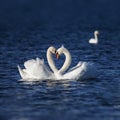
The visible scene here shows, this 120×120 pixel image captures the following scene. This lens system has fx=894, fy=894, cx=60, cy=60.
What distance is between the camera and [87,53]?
143 feet

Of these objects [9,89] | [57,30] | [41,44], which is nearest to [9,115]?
[9,89]

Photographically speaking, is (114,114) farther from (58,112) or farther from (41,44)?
(41,44)

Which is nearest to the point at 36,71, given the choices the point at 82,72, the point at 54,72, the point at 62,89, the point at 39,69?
the point at 39,69

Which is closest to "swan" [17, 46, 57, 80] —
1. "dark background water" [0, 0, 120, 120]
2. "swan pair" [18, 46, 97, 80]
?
"swan pair" [18, 46, 97, 80]

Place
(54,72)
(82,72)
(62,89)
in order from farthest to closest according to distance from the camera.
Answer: (54,72) → (82,72) → (62,89)

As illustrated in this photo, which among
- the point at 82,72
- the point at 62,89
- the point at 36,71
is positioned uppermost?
the point at 36,71

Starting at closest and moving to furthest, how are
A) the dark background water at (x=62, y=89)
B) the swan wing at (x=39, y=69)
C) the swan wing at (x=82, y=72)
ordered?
the dark background water at (x=62, y=89), the swan wing at (x=82, y=72), the swan wing at (x=39, y=69)

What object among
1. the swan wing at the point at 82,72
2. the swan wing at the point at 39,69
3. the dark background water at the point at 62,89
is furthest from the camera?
the swan wing at the point at 39,69

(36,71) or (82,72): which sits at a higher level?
(36,71)

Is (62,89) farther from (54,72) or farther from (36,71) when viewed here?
(54,72)

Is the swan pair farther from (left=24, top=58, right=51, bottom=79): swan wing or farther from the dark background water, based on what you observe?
the dark background water

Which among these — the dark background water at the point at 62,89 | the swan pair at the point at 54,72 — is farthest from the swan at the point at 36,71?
the dark background water at the point at 62,89

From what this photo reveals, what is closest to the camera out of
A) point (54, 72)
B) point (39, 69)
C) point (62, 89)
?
point (62, 89)

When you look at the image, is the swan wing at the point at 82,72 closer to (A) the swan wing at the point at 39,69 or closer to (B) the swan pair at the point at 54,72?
(B) the swan pair at the point at 54,72
